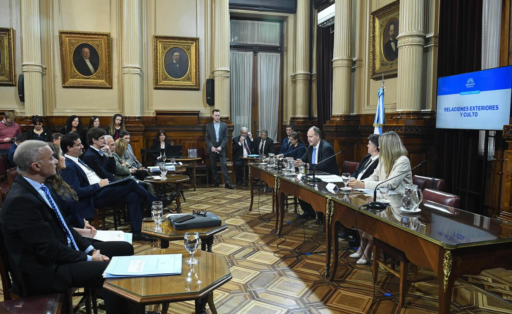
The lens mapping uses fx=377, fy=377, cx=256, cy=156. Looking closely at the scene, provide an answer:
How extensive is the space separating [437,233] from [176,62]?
24.9ft

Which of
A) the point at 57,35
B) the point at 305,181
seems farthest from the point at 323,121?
the point at 57,35

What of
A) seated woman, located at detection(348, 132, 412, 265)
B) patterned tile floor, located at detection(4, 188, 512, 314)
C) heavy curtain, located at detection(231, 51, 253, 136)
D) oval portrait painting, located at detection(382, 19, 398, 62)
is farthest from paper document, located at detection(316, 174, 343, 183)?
heavy curtain, located at detection(231, 51, 253, 136)

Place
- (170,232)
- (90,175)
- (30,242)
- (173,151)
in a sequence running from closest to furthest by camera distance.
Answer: (30,242) → (170,232) → (90,175) → (173,151)

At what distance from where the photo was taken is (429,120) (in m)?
5.28

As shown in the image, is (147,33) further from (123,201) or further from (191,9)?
(123,201)

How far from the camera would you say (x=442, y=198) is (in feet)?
9.81

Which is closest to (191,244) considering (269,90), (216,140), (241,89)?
(216,140)

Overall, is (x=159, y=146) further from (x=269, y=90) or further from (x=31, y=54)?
(x=269, y=90)

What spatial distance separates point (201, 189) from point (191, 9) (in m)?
4.15

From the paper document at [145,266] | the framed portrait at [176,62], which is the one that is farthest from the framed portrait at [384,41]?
the paper document at [145,266]

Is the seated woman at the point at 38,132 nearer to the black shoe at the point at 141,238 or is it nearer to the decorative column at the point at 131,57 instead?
the decorative column at the point at 131,57

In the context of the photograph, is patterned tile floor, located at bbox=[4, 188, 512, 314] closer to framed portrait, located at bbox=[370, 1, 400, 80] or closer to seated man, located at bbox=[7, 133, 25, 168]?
seated man, located at bbox=[7, 133, 25, 168]

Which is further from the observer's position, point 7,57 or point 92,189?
point 7,57

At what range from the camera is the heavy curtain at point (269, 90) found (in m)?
9.96
